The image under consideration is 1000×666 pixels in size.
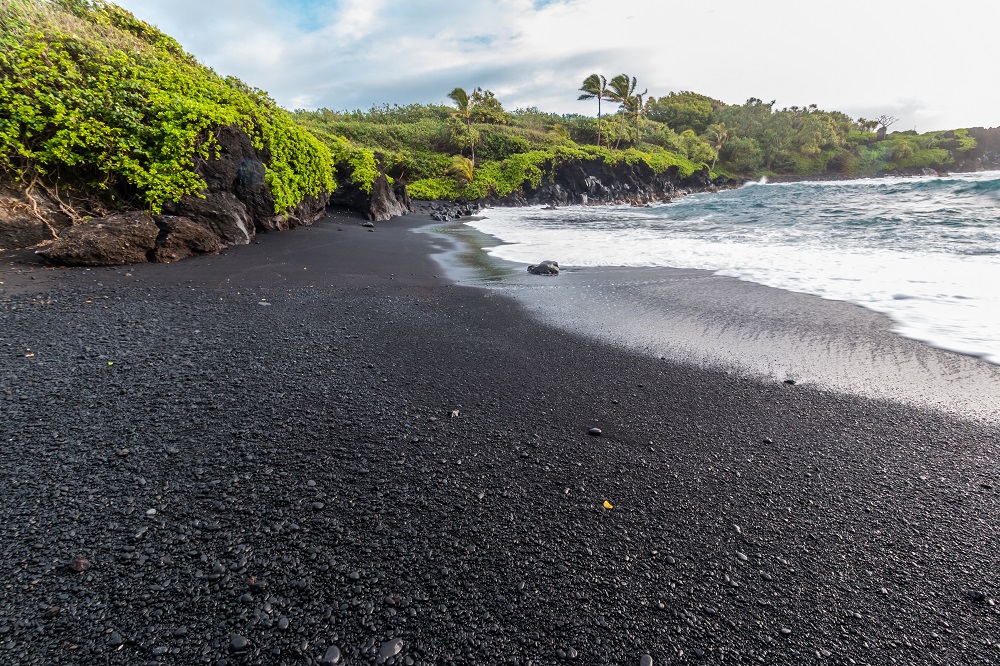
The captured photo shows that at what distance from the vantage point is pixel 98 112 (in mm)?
5707

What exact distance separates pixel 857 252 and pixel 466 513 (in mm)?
10482

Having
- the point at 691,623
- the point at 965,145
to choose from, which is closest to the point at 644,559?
the point at 691,623

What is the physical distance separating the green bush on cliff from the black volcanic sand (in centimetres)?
416

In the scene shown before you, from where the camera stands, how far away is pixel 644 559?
1.52m

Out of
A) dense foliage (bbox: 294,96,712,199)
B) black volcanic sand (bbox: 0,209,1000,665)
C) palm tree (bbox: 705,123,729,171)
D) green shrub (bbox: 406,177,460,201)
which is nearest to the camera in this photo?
black volcanic sand (bbox: 0,209,1000,665)

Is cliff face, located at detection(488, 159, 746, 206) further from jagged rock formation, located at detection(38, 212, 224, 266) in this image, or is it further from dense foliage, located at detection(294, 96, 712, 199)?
jagged rock formation, located at detection(38, 212, 224, 266)

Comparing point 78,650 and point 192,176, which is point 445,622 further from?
point 192,176

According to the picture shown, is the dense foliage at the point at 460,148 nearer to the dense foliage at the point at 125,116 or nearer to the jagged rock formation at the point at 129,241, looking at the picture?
the dense foliage at the point at 125,116

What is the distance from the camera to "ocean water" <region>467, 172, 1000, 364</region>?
447 cm

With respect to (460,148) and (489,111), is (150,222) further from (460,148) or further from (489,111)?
(489,111)

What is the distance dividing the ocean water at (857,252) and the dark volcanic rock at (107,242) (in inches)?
227

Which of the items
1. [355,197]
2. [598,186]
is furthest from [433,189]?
[598,186]

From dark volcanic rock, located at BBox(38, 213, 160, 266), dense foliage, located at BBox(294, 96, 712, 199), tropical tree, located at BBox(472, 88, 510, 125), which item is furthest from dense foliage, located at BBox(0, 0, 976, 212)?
tropical tree, located at BBox(472, 88, 510, 125)

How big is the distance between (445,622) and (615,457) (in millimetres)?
1154
